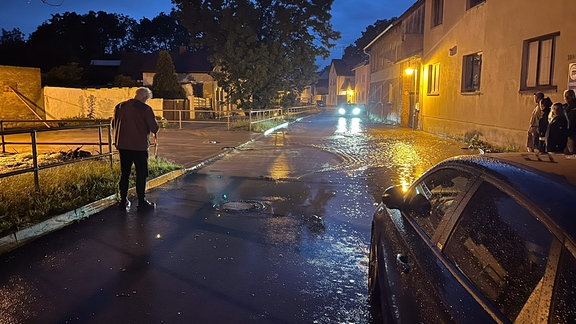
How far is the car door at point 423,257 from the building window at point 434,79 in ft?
67.6

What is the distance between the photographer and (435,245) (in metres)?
2.74

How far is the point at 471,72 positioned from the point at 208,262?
16979 millimetres

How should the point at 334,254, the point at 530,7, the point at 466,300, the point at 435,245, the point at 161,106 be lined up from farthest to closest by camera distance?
1. the point at 161,106
2. the point at 530,7
3. the point at 334,254
4. the point at 435,245
5. the point at 466,300

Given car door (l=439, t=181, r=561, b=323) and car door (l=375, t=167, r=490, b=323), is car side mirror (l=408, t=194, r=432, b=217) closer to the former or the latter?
car door (l=375, t=167, r=490, b=323)

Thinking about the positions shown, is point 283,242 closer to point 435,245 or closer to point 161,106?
point 435,245

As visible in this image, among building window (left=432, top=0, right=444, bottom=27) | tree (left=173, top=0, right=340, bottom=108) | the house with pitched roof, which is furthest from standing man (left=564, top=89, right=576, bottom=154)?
tree (left=173, top=0, right=340, bottom=108)

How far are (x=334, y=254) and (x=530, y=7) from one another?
456 inches

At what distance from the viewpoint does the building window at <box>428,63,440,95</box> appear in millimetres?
23031

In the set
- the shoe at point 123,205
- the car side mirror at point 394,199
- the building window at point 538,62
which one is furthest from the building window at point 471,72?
the car side mirror at point 394,199

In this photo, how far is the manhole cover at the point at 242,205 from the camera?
7.81 meters

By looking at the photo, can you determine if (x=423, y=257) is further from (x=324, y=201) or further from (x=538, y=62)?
(x=538, y=62)

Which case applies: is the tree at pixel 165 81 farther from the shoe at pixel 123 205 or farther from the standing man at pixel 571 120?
the standing man at pixel 571 120

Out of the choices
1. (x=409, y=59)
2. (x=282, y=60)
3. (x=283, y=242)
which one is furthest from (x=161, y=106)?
(x=283, y=242)

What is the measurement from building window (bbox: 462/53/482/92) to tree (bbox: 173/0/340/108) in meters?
13.8
